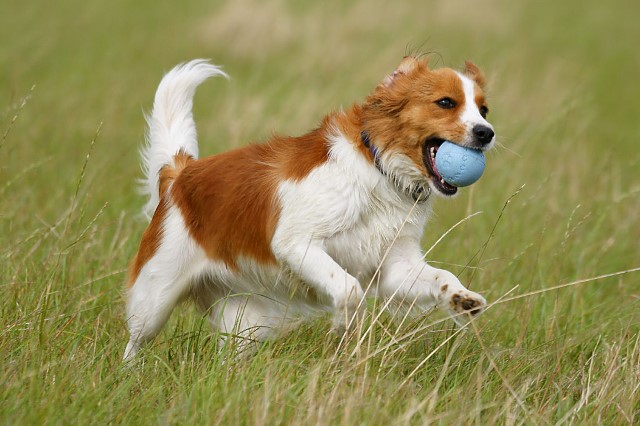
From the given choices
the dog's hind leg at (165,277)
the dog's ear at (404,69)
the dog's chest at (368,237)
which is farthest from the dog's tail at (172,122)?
the dog's chest at (368,237)

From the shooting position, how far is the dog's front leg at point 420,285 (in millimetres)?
3869

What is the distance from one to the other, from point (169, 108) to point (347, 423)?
7.72 feet

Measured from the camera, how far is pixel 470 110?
4141mm

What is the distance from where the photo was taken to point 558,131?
921 cm

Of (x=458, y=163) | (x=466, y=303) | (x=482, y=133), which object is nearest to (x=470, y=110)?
(x=482, y=133)

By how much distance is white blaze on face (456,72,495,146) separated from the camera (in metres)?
4.05

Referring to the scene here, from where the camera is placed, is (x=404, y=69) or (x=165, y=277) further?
(x=165, y=277)

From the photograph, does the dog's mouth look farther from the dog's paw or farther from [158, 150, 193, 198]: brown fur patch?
[158, 150, 193, 198]: brown fur patch

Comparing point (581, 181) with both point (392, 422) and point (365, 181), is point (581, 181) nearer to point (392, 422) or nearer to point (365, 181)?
point (365, 181)

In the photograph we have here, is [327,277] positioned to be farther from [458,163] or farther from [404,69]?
[404,69]

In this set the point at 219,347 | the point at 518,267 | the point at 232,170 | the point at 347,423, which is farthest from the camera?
the point at 518,267

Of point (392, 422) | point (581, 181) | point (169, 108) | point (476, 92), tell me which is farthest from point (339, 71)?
point (392, 422)

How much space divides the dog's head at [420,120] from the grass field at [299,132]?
14.9 inches

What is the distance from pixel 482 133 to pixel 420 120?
282 mm
